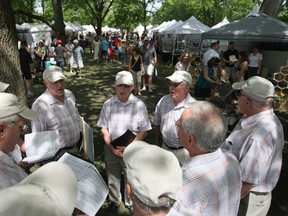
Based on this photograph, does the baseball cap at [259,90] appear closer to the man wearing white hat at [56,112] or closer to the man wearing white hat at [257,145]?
the man wearing white hat at [257,145]

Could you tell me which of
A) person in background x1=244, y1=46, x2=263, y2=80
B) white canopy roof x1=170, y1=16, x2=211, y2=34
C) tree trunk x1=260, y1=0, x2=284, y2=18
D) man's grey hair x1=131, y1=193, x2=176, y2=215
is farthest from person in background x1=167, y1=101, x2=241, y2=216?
white canopy roof x1=170, y1=16, x2=211, y2=34

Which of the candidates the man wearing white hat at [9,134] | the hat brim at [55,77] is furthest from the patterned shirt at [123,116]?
the man wearing white hat at [9,134]

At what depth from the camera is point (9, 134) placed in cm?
187

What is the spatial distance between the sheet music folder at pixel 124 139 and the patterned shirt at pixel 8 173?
1.65 meters

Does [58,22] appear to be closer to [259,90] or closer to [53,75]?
[53,75]

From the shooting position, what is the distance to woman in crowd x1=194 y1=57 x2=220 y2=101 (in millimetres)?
6891

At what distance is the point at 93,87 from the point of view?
35.2 ft

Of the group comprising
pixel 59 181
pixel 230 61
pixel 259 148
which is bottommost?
pixel 230 61

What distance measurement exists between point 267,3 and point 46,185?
36.4ft

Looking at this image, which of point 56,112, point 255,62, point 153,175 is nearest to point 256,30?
point 255,62

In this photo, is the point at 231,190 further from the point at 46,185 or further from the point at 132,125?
the point at 132,125

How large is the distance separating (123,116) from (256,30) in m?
7.43

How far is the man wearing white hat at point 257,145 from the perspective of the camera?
2.21 meters

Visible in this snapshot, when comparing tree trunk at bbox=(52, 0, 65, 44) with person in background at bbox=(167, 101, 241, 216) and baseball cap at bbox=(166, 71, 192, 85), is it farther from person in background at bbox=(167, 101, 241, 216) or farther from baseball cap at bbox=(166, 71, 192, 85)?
person in background at bbox=(167, 101, 241, 216)
